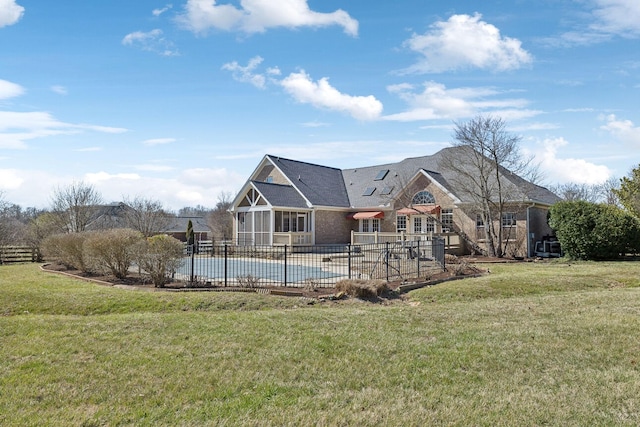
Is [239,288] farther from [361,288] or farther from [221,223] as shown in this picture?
[221,223]

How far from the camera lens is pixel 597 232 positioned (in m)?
20.0

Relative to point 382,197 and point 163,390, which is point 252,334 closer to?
point 163,390

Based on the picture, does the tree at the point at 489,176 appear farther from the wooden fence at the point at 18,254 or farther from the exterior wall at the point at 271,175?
the wooden fence at the point at 18,254

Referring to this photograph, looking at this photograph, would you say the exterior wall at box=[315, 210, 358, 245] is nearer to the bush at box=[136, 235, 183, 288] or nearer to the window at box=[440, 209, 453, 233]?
the window at box=[440, 209, 453, 233]

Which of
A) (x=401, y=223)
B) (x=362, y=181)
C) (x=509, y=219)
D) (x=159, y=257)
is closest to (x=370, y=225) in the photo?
(x=401, y=223)

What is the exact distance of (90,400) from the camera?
455 centimetres

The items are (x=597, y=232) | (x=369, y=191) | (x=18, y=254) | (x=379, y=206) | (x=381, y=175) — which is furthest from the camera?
(x=381, y=175)

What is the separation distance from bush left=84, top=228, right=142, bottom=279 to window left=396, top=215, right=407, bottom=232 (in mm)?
19756

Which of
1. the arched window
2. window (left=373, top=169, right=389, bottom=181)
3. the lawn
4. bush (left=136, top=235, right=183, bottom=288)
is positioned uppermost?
window (left=373, top=169, right=389, bottom=181)

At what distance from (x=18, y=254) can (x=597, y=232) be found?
103 feet

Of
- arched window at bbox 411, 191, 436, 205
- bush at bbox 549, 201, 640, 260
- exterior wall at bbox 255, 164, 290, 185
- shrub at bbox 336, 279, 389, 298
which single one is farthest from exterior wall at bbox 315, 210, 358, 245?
shrub at bbox 336, 279, 389, 298

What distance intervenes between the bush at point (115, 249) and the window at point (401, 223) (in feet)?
64.8

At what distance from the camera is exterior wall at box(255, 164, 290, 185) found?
1282 inches

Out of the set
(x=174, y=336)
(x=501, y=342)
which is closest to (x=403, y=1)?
(x=501, y=342)
